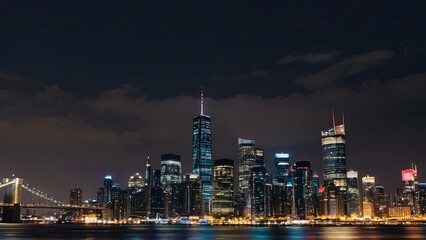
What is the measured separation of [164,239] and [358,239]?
121 ft

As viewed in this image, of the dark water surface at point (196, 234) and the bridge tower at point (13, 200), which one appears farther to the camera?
the bridge tower at point (13, 200)

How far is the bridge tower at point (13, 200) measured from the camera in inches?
7023

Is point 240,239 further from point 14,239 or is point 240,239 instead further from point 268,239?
point 14,239

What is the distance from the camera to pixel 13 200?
178 m

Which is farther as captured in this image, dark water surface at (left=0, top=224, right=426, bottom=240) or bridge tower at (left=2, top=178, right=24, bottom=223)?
bridge tower at (left=2, top=178, right=24, bottom=223)

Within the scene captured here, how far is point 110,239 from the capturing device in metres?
101

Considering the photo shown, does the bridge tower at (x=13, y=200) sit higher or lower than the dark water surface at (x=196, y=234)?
higher

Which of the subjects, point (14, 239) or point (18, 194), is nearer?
point (14, 239)

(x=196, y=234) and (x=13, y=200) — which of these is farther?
(x=13, y=200)

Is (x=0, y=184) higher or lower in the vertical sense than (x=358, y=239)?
higher

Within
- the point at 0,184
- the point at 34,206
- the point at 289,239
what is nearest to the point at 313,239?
the point at 289,239

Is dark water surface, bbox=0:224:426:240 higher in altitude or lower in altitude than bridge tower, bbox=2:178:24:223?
lower

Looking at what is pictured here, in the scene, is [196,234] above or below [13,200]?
below

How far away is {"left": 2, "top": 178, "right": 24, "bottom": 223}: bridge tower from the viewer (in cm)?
17838
